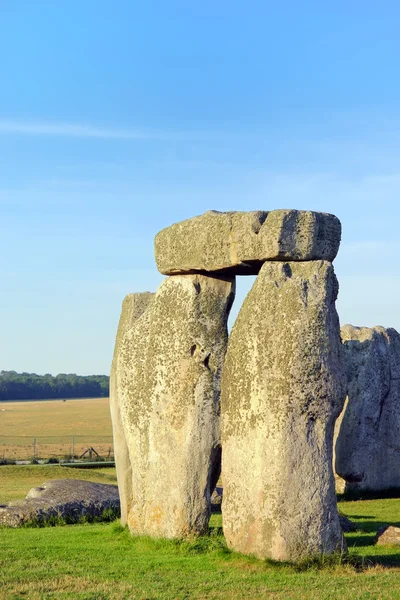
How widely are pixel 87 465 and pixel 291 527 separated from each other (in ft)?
76.2

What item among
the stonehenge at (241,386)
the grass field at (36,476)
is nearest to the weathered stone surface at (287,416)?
the stonehenge at (241,386)

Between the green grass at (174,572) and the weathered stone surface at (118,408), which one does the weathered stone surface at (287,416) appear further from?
the weathered stone surface at (118,408)

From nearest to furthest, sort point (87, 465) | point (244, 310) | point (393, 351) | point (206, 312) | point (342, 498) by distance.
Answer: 1. point (244, 310)
2. point (206, 312)
3. point (342, 498)
4. point (393, 351)
5. point (87, 465)

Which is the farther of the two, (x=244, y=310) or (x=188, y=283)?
(x=188, y=283)

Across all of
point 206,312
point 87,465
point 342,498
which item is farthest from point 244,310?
point 87,465

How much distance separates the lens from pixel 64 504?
1956 cm

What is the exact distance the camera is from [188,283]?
15.4 meters

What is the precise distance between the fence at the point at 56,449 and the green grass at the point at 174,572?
913 inches

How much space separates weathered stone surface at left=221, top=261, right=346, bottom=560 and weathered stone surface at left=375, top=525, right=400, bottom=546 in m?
Answer: 2.65

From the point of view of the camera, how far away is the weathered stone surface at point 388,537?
15859 mm

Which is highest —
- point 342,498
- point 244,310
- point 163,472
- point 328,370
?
point 244,310

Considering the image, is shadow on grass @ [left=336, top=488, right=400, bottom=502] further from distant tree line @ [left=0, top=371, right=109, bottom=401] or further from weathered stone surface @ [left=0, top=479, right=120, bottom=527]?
distant tree line @ [left=0, top=371, right=109, bottom=401]

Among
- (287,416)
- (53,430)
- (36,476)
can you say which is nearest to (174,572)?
(287,416)

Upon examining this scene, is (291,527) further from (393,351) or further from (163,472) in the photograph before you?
(393,351)
